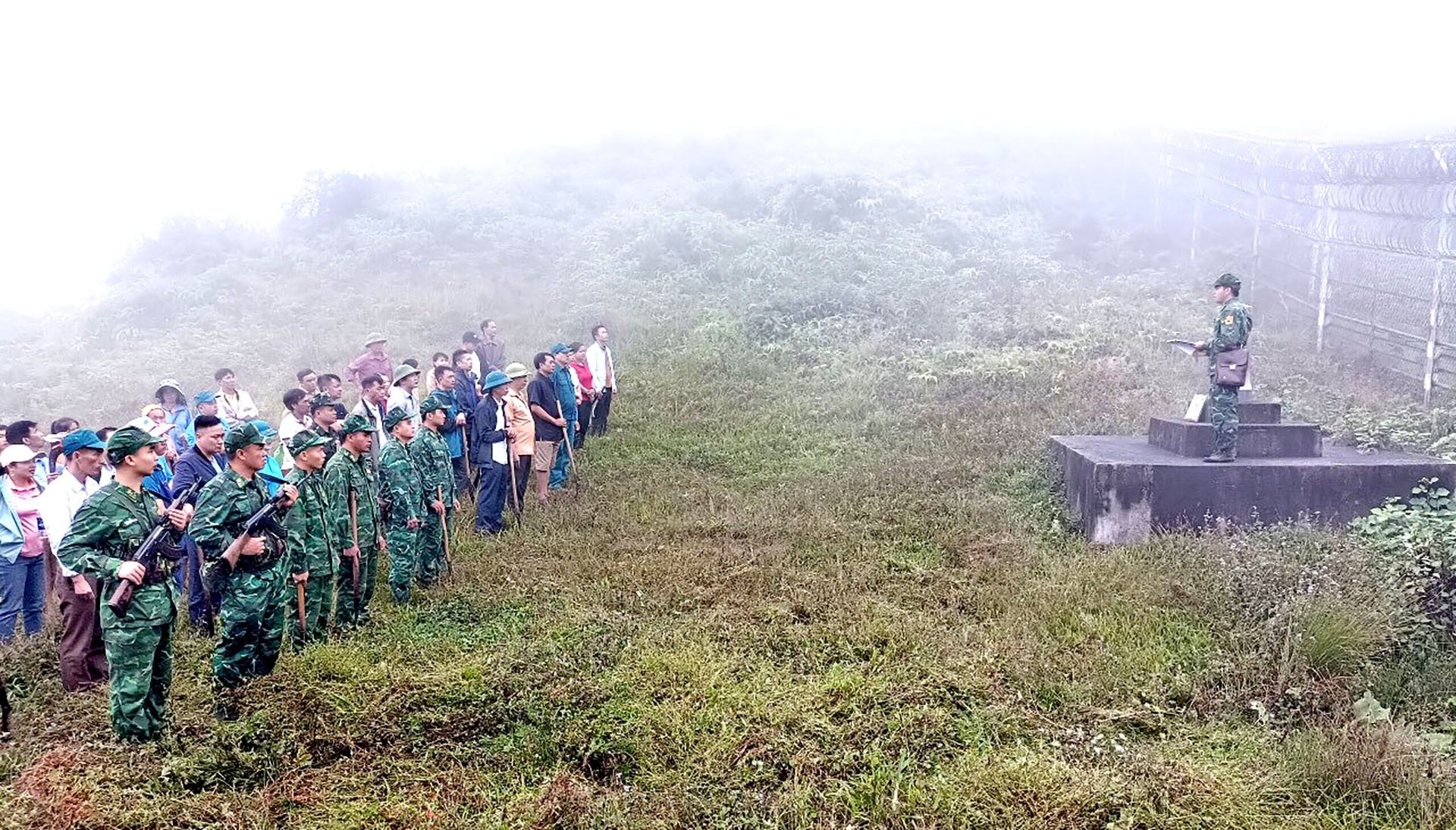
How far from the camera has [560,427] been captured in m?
9.81

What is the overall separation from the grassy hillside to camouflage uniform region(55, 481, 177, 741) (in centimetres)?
26

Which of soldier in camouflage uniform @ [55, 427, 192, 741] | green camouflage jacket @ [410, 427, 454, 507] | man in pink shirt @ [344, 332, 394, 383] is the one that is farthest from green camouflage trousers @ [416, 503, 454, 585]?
man in pink shirt @ [344, 332, 394, 383]

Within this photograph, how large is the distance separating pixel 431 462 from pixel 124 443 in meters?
2.72

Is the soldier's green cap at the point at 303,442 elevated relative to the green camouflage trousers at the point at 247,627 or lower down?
elevated

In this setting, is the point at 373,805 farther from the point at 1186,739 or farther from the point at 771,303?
the point at 771,303

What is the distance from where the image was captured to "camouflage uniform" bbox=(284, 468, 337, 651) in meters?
5.62

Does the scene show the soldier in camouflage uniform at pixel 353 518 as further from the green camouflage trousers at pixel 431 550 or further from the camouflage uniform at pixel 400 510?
the green camouflage trousers at pixel 431 550

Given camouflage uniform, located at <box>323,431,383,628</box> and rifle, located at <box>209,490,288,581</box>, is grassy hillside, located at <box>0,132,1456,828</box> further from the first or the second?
rifle, located at <box>209,490,288,581</box>

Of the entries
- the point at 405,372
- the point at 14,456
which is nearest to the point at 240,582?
the point at 14,456

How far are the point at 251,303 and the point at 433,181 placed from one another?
9.34 metres

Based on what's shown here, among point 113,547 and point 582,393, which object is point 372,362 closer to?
point 582,393

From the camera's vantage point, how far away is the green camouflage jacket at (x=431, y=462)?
23.5 ft

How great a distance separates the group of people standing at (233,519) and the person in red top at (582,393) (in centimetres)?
190

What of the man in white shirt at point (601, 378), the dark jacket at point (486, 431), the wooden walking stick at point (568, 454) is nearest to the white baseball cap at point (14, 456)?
the dark jacket at point (486, 431)
